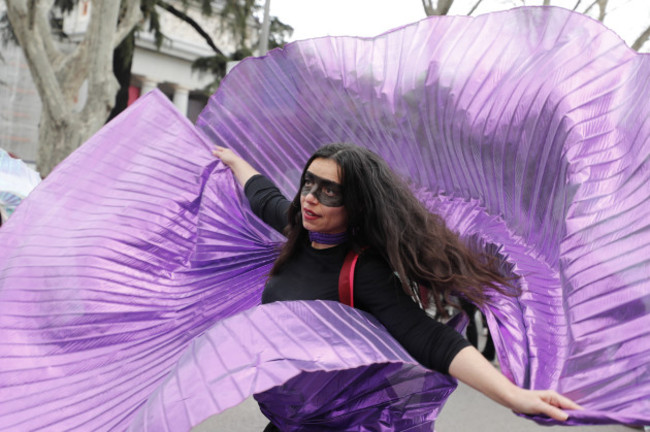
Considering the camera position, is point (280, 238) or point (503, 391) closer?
point (503, 391)

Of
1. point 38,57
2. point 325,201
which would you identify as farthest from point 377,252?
point 38,57

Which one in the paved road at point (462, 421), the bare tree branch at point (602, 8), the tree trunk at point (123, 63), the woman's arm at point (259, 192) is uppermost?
the bare tree branch at point (602, 8)

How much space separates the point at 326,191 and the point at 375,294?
0.35 meters

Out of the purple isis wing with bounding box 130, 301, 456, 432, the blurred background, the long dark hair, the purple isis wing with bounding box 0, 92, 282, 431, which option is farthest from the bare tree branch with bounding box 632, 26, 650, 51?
the purple isis wing with bounding box 130, 301, 456, 432

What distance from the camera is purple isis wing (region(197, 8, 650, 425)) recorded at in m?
1.53

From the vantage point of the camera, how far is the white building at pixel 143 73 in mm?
18188

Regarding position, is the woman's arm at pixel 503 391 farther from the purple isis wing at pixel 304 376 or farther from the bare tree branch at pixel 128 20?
the bare tree branch at pixel 128 20

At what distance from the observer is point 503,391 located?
5.07 feet

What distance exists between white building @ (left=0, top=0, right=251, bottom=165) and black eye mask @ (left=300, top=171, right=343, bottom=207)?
1370 cm

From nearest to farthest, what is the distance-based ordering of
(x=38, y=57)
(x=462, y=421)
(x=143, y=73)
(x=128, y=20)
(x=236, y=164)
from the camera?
(x=236, y=164), (x=462, y=421), (x=38, y=57), (x=128, y=20), (x=143, y=73)

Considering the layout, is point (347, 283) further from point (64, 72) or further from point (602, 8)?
point (602, 8)

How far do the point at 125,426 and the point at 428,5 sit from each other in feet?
29.4

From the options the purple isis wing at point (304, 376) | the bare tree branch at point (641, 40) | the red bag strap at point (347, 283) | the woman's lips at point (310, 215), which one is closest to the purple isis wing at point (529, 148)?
the purple isis wing at point (304, 376)

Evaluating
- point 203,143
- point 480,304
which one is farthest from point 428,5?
point 480,304
